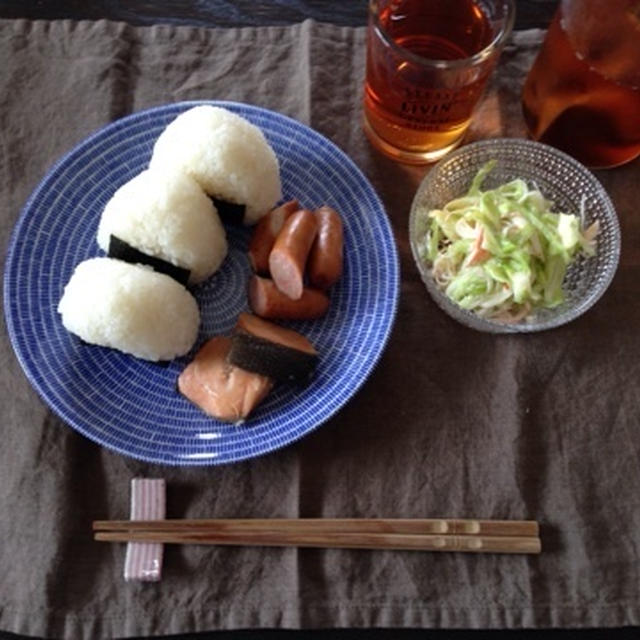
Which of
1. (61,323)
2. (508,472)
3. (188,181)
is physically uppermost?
(188,181)

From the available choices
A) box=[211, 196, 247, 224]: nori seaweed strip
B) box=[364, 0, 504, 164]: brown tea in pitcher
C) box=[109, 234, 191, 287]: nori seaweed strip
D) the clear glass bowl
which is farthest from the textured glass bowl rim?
box=[109, 234, 191, 287]: nori seaweed strip

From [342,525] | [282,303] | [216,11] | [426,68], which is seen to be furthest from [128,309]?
[216,11]

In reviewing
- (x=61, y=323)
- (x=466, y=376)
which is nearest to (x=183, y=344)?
(x=61, y=323)

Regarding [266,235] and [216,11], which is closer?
[266,235]

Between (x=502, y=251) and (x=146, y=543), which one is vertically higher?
(x=502, y=251)

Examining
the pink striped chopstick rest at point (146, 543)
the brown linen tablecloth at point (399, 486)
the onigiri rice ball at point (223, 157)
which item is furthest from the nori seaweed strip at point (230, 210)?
the pink striped chopstick rest at point (146, 543)

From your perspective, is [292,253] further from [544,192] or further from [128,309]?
[544,192]

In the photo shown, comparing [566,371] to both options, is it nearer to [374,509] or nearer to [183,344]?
[374,509]
